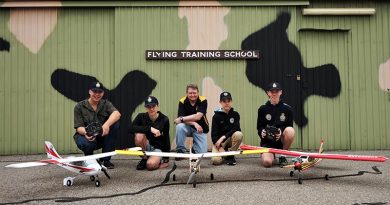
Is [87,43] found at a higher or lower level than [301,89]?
higher

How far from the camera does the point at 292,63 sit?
778 centimetres

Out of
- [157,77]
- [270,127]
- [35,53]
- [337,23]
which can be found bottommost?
[270,127]

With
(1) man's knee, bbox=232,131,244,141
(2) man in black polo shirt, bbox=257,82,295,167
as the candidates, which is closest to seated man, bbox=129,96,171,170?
(1) man's knee, bbox=232,131,244,141

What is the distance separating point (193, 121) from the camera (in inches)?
248

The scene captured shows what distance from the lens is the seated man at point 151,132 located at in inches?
223

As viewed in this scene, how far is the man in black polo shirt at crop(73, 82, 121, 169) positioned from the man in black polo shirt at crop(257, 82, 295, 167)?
232cm

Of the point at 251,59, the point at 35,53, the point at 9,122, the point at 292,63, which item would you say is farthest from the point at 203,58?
the point at 9,122

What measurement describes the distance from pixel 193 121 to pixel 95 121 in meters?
1.64

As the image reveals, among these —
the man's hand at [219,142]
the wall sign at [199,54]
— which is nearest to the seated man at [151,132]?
the man's hand at [219,142]

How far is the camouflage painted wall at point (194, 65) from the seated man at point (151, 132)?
1.82 m

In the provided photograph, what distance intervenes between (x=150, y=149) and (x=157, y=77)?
2227 mm

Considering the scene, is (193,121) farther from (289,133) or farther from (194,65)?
(194,65)

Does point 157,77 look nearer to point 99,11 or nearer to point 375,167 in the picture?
point 99,11

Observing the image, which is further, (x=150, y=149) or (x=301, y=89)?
(x=301, y=89)
